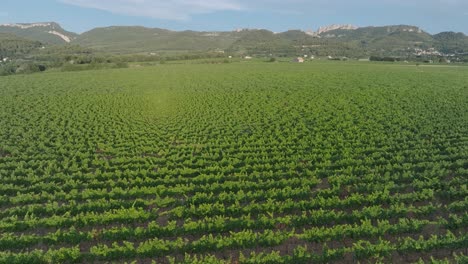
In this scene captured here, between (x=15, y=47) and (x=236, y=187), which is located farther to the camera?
(x=15, y=47)

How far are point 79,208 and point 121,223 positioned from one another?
2.65m

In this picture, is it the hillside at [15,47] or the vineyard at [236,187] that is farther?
the hillside at [15,47]

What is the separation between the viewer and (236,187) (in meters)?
18.9

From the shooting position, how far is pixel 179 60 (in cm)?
15100

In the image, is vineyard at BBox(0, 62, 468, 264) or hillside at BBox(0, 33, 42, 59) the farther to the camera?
hillside at BBox(0, 33, 42, 59)

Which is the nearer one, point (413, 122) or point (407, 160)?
point (407, 160)

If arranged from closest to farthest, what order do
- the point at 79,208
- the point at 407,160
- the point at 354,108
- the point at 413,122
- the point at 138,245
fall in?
the point at 138,245, the point at 79,208, the point at 407,160, the point at 413,122, the point at 354,108

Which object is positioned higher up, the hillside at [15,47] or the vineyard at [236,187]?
the hillside at [15,47]

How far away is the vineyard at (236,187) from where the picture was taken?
13703mm

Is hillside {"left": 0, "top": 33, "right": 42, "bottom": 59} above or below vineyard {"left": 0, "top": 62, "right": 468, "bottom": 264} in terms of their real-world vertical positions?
above

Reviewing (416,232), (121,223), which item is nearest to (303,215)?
(416,232)

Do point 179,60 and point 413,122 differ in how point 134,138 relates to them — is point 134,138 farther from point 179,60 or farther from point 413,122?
point 179,60

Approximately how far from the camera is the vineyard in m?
13.7

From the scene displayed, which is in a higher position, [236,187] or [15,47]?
[15,47]
